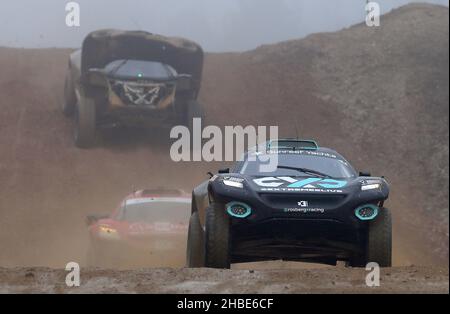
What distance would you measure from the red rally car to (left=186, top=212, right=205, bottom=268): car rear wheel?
2.61 meters

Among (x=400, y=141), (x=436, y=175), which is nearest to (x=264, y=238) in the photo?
(x=436, y=175)

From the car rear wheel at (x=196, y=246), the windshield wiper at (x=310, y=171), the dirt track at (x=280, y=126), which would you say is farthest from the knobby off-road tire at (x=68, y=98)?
the windshield wiper at (x=310, y=171)

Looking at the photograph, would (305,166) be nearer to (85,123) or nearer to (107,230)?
(107,230)

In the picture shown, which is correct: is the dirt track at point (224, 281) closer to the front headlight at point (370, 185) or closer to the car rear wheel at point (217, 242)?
the car rear wheel at point (217, 242)

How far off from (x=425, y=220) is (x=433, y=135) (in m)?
5.15

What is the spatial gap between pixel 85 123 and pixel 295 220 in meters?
15.0

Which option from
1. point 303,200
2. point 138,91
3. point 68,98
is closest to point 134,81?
point 138,91

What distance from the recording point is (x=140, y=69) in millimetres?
23453

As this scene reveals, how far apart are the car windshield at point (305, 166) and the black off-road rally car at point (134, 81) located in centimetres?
1185

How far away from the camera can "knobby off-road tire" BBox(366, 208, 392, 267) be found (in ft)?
33.4

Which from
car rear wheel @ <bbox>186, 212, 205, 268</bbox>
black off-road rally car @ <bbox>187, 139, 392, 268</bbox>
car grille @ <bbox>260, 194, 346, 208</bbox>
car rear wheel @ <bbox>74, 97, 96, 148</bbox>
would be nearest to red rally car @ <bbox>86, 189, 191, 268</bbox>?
car rear wheel @ <bbox>186, 212, 205, 268</bbox>

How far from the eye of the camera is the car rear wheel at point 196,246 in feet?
36.1

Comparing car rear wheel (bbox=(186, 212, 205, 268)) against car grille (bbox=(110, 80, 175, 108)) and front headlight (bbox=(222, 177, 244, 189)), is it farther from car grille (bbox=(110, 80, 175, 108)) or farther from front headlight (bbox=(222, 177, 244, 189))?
car grille (bbox=(110, 80, 175, 108))
